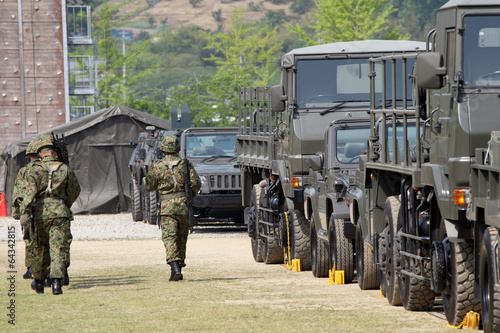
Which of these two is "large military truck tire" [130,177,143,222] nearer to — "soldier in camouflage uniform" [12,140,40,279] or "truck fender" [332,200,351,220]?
"soldier in camouflage uniform" [12,140,40,279]

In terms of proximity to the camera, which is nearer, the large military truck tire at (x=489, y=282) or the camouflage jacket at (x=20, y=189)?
the large military truck tire at (x=489, y=282)

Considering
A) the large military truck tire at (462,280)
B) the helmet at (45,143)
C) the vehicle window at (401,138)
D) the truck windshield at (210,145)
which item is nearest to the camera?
the large military truck tire at (462,280)

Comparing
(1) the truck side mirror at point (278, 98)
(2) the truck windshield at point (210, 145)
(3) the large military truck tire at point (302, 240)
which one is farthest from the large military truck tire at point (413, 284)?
(2) the truck windshield at point (210, 145)

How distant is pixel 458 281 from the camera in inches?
372

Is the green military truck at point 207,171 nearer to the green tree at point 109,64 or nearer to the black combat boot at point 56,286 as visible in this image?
the black combat boot at point 56,286

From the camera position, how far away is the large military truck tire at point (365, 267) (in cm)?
1298

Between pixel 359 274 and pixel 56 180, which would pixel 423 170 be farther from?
pixel 56 180

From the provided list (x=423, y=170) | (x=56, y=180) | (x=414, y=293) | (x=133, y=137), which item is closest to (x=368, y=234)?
(x=414, y=293)

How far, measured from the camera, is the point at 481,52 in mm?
9695

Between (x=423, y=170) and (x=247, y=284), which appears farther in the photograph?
(x=247, y=284)

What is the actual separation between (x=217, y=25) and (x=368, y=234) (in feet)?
618

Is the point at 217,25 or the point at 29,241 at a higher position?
the point at 217,25

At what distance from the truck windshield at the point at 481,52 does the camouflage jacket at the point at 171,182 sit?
532 centimetres

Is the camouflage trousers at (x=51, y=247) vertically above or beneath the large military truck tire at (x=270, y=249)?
above
